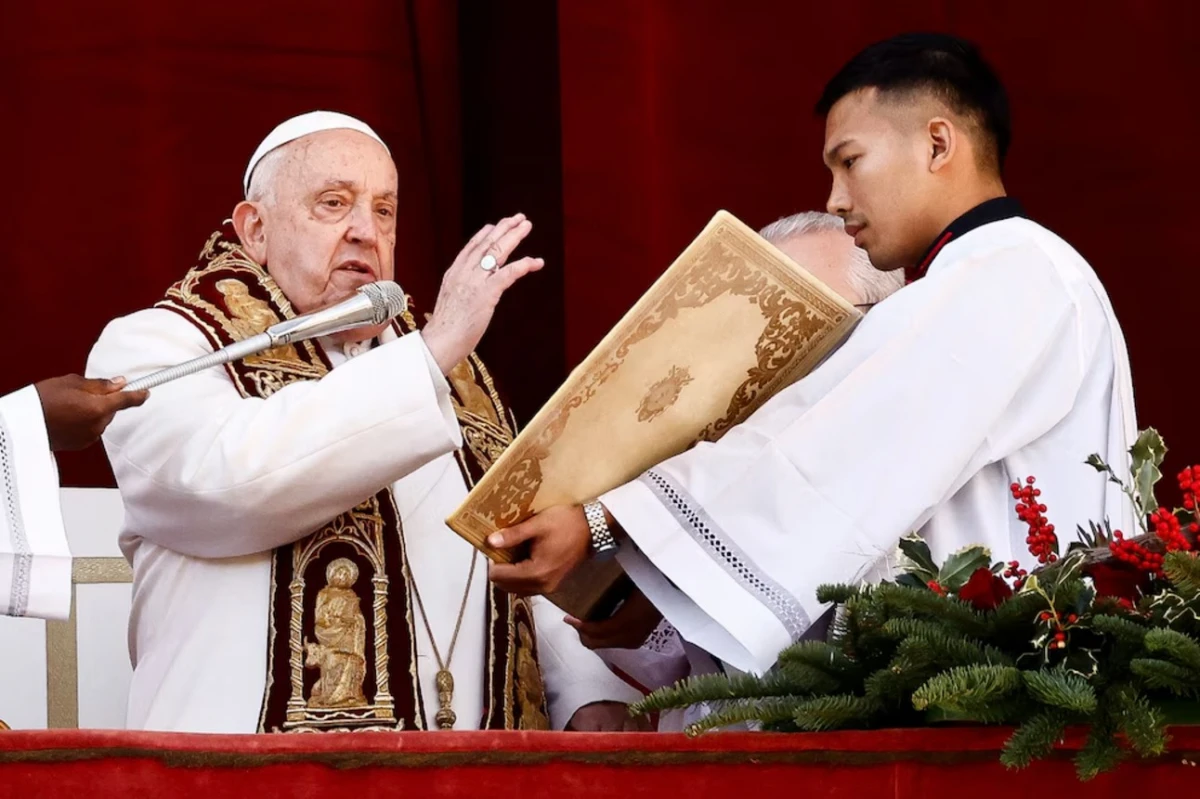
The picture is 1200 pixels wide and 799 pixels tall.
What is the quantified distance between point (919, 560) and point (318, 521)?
3.84 feet

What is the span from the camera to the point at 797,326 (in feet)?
9.08

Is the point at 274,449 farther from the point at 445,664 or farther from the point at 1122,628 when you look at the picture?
the point at 1122,628

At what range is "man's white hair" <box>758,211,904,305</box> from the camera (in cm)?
350

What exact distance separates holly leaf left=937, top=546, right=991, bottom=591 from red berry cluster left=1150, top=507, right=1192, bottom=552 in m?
0.21

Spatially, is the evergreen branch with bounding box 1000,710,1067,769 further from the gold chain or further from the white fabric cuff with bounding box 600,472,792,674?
the gold chain

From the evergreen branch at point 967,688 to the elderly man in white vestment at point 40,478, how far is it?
1040mm

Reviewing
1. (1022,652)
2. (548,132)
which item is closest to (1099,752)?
(1022,652)

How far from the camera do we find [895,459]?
269 centimetres

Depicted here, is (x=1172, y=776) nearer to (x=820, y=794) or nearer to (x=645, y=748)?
(x=820, y=794)

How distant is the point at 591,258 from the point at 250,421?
1463mm

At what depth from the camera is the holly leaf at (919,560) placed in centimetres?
218

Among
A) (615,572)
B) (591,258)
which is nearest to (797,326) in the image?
(615,572)

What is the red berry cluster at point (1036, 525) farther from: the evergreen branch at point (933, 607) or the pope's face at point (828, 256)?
the pope's face at point (828, 256)

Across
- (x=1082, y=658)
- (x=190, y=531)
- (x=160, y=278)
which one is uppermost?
(x=160, y=278)
